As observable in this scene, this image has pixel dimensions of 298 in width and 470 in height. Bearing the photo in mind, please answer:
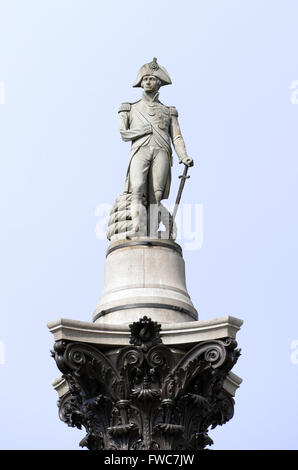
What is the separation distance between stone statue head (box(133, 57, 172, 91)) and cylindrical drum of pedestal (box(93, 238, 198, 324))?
15.2 ft

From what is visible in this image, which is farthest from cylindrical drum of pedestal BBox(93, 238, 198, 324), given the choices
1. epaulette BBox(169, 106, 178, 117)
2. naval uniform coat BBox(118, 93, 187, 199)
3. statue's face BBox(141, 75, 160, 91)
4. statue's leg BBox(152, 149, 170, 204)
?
statue's face BBox(141, 75, 160, 91)

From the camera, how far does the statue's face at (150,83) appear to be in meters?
36.2

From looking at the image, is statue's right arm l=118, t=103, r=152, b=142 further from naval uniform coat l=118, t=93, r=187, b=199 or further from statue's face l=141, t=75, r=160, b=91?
statue's face l=141, t=75, r=160, b=91

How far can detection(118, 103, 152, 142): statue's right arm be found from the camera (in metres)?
35.8

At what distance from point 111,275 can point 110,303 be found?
1032 millimetres

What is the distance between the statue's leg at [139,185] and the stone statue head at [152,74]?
1996 millimetres

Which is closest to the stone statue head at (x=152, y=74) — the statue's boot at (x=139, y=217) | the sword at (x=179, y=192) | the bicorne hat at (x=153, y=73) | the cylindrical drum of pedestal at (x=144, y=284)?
the bicorne hat at (x=153, y=73)

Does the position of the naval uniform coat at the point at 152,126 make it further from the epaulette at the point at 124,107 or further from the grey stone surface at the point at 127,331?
the grey stone surface at the point at 127,331
